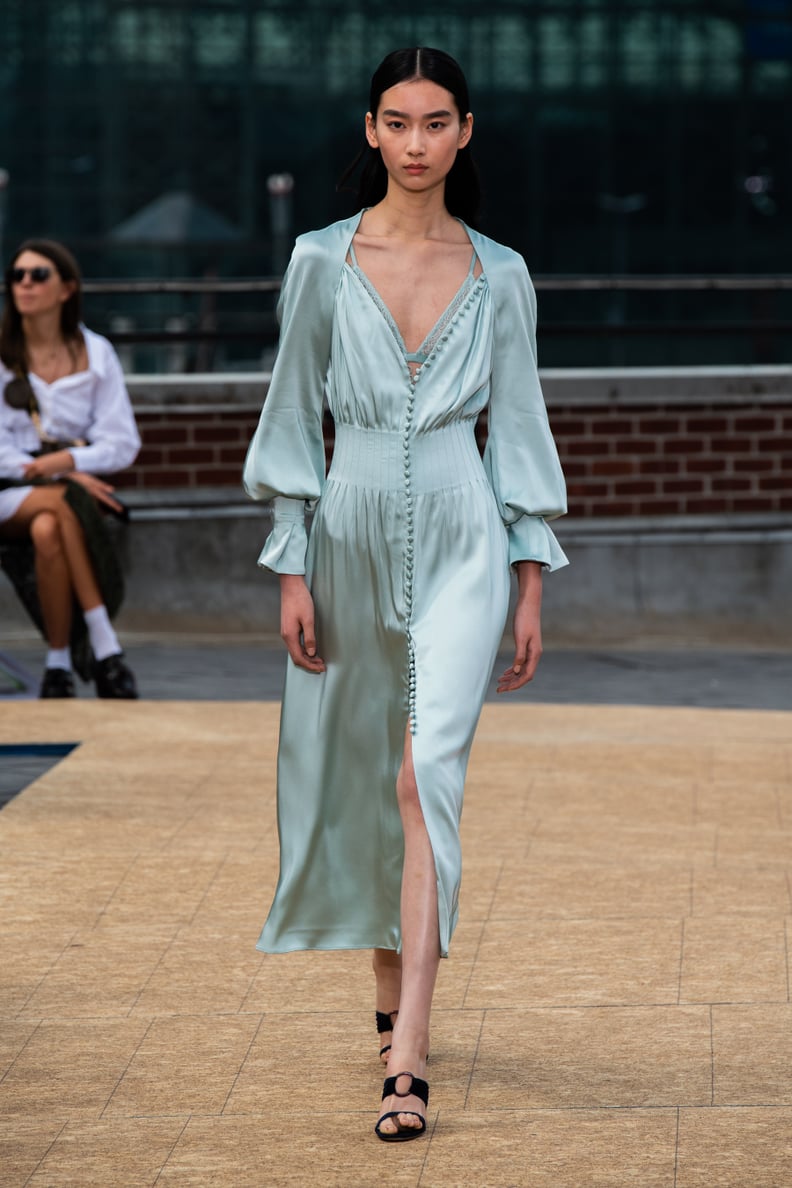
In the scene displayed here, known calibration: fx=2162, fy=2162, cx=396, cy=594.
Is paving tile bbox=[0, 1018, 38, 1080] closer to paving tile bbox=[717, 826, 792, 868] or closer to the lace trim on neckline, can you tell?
the lace trim on neckline

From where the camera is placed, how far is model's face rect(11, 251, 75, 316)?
358 inches

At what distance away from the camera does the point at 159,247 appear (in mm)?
43906

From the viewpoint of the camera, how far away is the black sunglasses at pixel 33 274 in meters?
9.09

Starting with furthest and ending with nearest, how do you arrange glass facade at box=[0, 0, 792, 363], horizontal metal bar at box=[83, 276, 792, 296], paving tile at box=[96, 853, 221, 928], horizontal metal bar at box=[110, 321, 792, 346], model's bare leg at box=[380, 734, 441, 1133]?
glass facade at box=[0, 0, 792, 363], horizontal metal bar at box=[110, 321, 792, 346], horizontal metal bar at box=[83, 276, 792, 296], paving tile at box=[96, 853, 221, 928], model's bare leg at box=[380, 734, 441, 1133]

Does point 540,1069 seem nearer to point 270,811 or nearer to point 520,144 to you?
point 270,811

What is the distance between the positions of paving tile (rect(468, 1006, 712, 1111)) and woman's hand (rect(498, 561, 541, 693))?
0.74 metres

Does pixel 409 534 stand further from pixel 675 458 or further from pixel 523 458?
pixel 675 458

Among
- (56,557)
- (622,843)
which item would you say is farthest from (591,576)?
(622,843)

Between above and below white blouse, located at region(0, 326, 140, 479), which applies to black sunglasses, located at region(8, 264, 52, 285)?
above

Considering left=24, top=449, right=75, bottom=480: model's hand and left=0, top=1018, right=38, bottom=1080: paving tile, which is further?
left=24, top=449, right=75, bottom=480: model's hand

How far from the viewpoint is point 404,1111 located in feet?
12.4

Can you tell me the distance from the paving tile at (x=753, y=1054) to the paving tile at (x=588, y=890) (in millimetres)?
890

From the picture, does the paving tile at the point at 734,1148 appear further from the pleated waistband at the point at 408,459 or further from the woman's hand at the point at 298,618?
the pleated waistband at the point at 408,459

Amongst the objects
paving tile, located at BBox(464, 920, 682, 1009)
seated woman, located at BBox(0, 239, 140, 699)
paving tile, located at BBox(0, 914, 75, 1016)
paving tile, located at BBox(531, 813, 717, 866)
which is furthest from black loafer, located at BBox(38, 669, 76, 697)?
paving tile, located at BBox(464, 920, 682, 1009)
